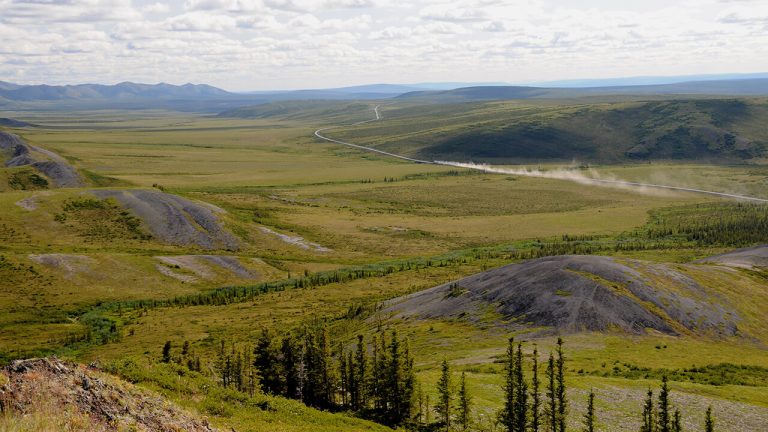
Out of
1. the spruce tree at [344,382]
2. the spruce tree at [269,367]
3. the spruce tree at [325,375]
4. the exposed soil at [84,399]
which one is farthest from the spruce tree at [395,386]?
the exposed soil at [84,399]

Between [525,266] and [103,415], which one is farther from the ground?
[103,415]

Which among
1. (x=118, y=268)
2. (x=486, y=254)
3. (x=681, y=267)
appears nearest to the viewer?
(x=681, y=267)

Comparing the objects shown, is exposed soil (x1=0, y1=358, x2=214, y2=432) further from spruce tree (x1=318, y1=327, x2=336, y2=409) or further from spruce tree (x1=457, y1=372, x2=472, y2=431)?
spruce tree (x1=318, y1=327, x2=336, y2=409)

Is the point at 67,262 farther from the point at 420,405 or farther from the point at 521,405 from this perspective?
the point at 521,405

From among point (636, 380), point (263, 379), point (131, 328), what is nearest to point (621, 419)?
point (636, 380)

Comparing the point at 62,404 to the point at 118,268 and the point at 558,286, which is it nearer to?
the point at 558,286

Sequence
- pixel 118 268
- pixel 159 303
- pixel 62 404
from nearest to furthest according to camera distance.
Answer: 1. pixel 62 404
2. pixel 159 303
3. pixel 118 268
